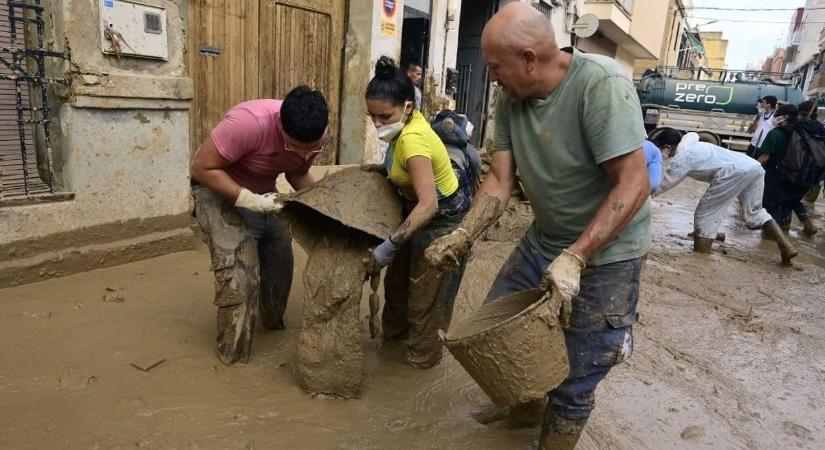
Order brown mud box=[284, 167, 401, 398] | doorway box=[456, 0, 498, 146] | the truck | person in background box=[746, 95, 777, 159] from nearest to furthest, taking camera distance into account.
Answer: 1. brown mud box=[284, 167, 401, 398]
2. person in background box=[746, 95, 777, 159]
3. doorway box=[456, 0, 498, 146]
4. the truck

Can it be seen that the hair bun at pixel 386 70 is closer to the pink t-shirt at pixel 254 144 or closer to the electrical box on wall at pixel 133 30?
the pink t-shirt at pixel 254 144

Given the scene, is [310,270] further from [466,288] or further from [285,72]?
[285,72]

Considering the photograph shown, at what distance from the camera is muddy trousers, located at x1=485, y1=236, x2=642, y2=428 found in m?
1.96

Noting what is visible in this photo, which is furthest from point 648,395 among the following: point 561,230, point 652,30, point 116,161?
point 652,30

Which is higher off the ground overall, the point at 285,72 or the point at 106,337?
the point at 285,72

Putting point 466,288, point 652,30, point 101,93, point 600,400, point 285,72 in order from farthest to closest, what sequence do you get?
point 652,30
point 285,72
point 466,288
point 101,93
point 600,400

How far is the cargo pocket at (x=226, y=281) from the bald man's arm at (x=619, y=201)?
5.29ft

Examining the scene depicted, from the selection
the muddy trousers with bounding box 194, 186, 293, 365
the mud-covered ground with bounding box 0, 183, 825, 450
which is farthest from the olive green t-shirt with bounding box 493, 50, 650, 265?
the muddy trousers with bounding box 194, 186, 293, 365

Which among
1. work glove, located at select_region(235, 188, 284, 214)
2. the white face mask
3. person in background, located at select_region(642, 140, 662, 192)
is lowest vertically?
work glove, located at select_region(235, 188, 284, 214)

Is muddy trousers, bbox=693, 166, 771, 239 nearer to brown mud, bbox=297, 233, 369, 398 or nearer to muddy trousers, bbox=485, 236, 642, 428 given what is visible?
muddy trousers, bbox=485, 236, 642, 428

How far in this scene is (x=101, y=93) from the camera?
3492mm

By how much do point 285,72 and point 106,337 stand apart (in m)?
3.18

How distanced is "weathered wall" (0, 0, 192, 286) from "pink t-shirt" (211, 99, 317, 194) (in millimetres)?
1435

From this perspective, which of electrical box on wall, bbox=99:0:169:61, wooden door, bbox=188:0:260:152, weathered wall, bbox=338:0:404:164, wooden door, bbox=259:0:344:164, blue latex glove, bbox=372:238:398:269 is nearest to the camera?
blue latex glove, bbox=372:238:398:269
